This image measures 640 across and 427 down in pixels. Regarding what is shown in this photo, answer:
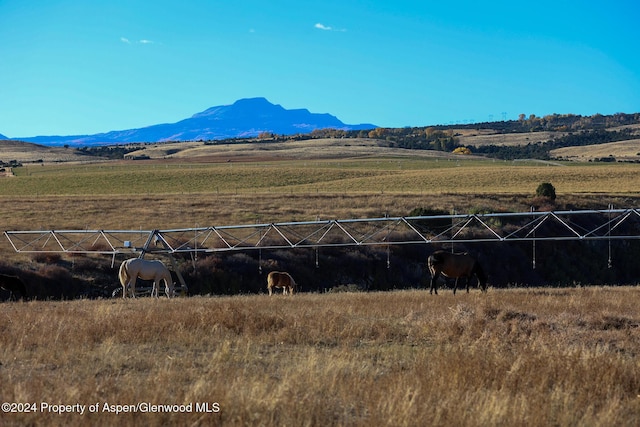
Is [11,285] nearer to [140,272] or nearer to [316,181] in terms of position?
[140,272]

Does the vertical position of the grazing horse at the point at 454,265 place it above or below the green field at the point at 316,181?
below

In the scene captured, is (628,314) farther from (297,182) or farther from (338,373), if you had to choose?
(297,182)

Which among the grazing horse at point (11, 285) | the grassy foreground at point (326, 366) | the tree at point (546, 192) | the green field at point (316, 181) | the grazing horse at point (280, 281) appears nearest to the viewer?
the grassy foreground at point (326, 366)

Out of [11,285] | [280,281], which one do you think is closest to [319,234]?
[280,281]

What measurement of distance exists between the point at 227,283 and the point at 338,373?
2911 cm

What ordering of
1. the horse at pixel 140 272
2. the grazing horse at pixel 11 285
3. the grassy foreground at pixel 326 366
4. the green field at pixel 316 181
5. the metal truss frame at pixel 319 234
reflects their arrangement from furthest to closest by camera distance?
the green field at pixel 316 181, the metal truss frame at pixel 319 234, the grazing horse at pixel 11 285, the horse at pixel 140 272, the grassy foreground at pixel 326 366

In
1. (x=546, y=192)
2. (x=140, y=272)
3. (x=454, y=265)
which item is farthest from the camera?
(x=546, y=192)

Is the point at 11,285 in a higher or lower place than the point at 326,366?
lower

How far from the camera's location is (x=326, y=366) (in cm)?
1098

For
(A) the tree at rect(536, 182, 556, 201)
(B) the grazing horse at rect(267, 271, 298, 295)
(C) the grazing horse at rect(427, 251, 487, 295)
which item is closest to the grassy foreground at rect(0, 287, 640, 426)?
(C) the grazing horse at rect(427, 251, 487, 295)

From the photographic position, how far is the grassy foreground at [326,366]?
870 cm

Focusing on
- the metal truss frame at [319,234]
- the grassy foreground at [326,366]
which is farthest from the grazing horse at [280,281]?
the grassy foreground at [326,366]

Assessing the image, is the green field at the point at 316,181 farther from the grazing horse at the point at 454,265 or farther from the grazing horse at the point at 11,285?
the grazing horse at the point at 11,285

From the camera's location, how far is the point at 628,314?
58.2 ft
